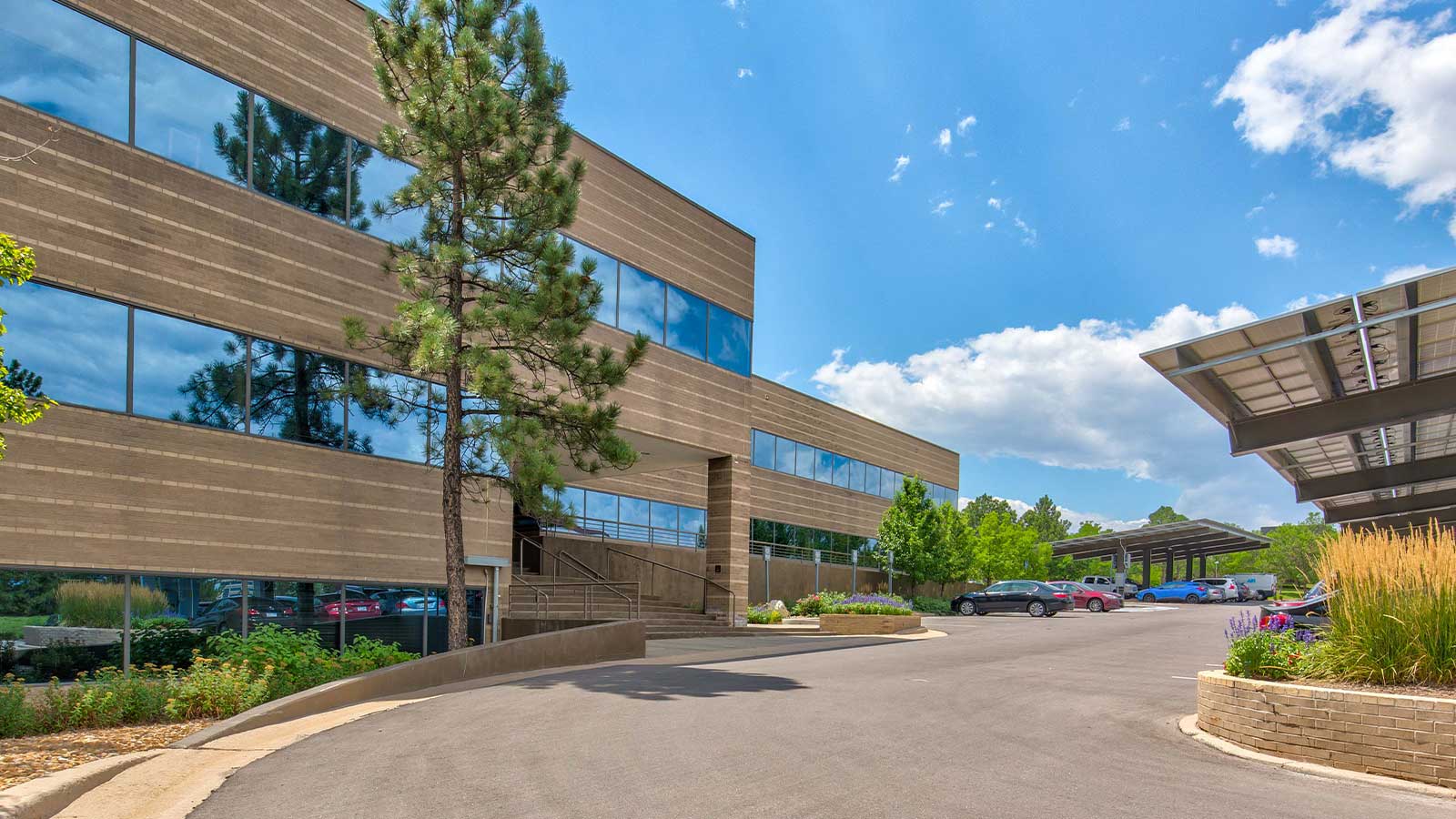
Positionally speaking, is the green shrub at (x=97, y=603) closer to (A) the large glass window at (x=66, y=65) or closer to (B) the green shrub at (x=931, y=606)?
(A) the large glass window at (x=66, y=65)

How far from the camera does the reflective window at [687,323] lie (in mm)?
26144

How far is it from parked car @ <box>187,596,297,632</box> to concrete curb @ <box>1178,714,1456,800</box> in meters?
12.8

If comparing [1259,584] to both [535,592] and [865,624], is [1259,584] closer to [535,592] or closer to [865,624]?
[865,624]

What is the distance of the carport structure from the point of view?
201ft

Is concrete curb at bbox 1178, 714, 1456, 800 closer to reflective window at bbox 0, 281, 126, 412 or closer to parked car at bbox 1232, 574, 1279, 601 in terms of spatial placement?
reflective window at bbox 0, 281, 126, 412

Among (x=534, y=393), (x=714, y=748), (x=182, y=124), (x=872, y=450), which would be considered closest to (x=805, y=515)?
(x=872, y=450)

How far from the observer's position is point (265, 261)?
1602 centimetres

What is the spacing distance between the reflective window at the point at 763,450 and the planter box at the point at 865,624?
44.8ft

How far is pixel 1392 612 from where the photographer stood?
30.4ft

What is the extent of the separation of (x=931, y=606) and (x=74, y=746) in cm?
3870

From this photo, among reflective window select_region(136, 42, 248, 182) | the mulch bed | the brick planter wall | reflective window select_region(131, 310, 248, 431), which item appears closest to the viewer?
the brick planter wall

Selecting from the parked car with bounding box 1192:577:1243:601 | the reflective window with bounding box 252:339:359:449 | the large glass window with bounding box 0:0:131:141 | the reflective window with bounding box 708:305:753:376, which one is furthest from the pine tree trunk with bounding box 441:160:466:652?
the parked car with bounding box 1192:577:1243:601

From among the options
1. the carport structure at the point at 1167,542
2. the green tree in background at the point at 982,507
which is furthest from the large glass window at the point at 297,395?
the green tree in background at the point at 982,507

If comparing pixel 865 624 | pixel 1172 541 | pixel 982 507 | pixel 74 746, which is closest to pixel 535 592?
pixel 865 624
